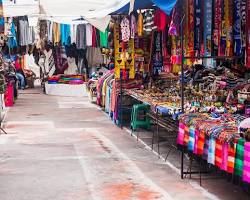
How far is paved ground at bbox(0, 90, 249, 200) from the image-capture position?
18.8 feet

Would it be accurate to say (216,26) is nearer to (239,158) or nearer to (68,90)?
(239,158)

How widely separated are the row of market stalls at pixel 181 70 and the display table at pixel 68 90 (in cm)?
206

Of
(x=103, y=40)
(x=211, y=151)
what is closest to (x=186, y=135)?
(x=211, y=151)

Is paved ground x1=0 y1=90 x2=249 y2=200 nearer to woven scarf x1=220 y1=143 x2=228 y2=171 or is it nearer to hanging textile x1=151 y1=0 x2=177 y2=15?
woven scarf x1=220 y1=143 x2=228 y2=171

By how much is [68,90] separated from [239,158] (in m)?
14.7

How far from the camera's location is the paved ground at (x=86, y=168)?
5719mm

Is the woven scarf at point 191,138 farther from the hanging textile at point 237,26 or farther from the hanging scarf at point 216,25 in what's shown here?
the hanging scarf at point 216,25

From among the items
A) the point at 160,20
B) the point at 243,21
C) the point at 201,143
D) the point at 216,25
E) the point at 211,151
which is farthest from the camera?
the point at 160,20

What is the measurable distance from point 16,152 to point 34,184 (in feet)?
7.01

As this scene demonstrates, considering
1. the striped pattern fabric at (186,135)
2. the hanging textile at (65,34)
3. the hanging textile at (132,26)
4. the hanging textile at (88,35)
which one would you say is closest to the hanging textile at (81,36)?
the hanging textile at (88,35)

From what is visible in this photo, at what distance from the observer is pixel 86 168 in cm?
695

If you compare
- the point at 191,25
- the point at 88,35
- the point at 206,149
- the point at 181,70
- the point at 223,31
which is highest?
the point at 88,35

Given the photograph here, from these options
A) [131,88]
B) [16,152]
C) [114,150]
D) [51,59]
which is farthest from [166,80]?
[51,59]

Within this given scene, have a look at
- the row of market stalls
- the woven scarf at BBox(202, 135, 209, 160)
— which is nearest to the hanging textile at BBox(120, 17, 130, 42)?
the row of market stalls
